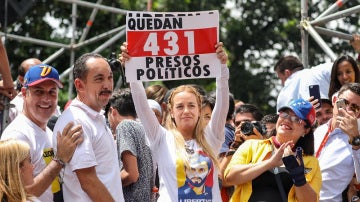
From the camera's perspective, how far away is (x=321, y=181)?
8.84 meters

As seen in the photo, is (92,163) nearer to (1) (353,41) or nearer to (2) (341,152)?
(2) (341,152)

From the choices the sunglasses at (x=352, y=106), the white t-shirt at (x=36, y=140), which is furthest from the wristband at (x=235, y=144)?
the white t-shirt at (x=36, y=140)

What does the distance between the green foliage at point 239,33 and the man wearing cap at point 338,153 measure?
35.3 feet

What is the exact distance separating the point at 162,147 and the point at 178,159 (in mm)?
188

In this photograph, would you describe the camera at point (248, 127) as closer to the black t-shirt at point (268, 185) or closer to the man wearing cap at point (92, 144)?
the black t-shirt at point (268, 185)

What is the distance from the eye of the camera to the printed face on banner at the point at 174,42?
8.37 meters

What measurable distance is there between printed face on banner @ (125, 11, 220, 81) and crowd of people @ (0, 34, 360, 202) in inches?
4.7

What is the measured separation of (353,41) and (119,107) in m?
3.13

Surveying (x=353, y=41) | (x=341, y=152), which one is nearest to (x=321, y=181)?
(x=341, y=152)

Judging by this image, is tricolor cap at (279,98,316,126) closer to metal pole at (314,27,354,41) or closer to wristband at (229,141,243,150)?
wristband at (229,141,243,150)

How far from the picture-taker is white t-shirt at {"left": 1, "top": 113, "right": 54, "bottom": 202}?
7.70 meters

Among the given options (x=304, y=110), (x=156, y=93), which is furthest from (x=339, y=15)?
(x=304, y=110)

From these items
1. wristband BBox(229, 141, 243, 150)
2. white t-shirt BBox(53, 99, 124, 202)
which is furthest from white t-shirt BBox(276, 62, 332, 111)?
white t-shirt BBox(53, 99, 124, 202)

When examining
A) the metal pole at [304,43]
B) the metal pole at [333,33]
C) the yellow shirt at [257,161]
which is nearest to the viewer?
the yellow shirt at [257,161]
